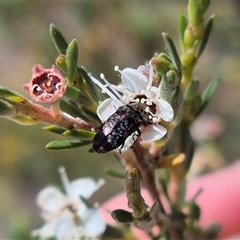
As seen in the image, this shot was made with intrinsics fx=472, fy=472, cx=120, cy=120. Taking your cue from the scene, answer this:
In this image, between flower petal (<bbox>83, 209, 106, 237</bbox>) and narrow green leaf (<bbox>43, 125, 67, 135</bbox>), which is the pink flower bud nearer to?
narrow green leaf (<bbox>43, 125, 67, 135</bbox>)

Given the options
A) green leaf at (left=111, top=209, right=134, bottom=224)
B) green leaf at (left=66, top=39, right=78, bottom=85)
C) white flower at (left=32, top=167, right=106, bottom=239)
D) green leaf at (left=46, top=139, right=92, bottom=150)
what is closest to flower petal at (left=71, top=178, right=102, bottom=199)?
white flower at (left=32, top=167, right=106, bottom=239)

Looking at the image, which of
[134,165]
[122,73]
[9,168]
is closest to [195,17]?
[122,73]

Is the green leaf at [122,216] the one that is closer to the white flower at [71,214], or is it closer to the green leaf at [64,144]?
the green leaf at [64,144]

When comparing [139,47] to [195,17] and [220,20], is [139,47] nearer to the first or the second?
[220,20]

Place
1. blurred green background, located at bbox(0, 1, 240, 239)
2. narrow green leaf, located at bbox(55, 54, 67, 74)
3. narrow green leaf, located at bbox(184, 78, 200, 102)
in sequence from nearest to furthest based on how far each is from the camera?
narrow green leaf, located at bbox(55, 54, 67, 74) → narrow green leaf, located at bbox(184, 78, 200, 102) → blurred green background, located at bbox(0, 1, 240, 239)

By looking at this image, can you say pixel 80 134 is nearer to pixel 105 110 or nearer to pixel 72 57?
pixel 105 110

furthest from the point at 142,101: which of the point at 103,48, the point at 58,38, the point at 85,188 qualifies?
the point at 103,48

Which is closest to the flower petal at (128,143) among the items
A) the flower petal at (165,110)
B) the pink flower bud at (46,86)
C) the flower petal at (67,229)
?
the flower petal at (165,110)
